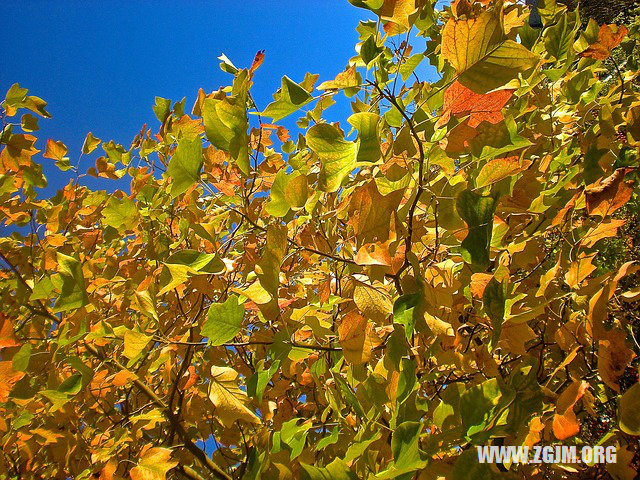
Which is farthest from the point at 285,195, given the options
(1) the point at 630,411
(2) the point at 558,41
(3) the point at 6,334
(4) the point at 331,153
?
(2) the point at 558,41

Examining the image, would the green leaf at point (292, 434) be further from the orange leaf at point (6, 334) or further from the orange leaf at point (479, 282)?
the orange leaf at point (6, 334)

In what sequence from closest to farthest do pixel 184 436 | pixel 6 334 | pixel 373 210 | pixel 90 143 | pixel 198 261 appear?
pixel 373 210 → pixel 198 261 → pixel 6 334 → pixel 184 436 → pixel 90 143

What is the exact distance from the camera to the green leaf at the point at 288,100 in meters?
0.59

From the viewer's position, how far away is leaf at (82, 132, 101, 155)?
168 centimetres

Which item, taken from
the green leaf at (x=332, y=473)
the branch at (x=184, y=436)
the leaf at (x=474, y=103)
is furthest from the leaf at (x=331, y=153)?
the branch at (x=184, y=436)

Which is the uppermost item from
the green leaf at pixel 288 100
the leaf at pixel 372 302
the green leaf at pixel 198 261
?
the green leaf at pixel 288 100

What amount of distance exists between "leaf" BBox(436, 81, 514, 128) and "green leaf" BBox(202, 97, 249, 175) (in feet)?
1.01

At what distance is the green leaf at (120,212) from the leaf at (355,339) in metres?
0.64

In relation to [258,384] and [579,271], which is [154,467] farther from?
[579,271]

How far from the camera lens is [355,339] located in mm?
614

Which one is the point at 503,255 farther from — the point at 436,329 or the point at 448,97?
the point at 448,97

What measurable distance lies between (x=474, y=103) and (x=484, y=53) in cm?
9

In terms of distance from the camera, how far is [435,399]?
0.94 m

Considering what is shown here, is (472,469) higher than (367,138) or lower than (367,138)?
lower
